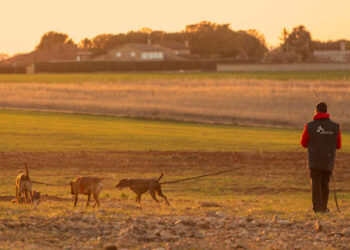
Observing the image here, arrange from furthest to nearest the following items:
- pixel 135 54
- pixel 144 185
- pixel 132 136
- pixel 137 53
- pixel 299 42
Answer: pixel 137 53 < pixel 135 54 < pixel 299 42 < pixel 132 136 < pixel 144 185

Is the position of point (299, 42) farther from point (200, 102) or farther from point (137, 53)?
point (200, 102)

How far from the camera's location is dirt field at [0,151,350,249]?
11.4 metres

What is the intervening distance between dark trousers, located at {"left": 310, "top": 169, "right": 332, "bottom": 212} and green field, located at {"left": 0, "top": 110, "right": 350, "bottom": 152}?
16.2m

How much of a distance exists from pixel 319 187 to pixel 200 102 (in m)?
40.9

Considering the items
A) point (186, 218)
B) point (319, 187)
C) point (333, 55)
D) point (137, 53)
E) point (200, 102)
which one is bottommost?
point (200, 102)

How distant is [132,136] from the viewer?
116ft

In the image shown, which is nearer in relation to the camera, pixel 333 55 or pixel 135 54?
pixel 333 55

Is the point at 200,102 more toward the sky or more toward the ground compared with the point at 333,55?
more toward the ground

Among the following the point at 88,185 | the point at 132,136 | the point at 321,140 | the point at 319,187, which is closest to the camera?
the point at 321,140

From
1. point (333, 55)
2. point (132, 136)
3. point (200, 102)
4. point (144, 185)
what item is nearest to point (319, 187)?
point (144, 185)

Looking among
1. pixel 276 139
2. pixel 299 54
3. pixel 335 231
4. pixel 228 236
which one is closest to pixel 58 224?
pixel 228 236

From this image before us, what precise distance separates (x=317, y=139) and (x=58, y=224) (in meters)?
4.87

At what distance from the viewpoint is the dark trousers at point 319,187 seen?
45.6 ft

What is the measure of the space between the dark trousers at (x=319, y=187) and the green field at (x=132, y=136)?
1622 cm
